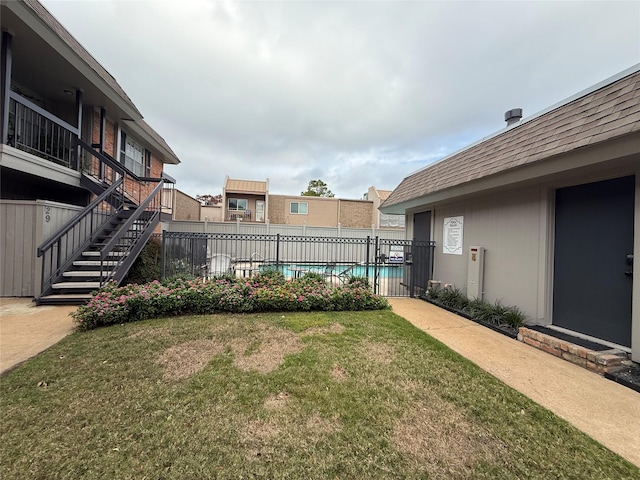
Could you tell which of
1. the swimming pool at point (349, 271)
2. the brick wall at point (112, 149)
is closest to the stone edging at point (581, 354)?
the swimming pool at point (349, 271)

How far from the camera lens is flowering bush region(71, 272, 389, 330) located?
180 inches

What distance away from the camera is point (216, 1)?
23.2ft

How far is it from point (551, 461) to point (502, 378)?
137 centimetres

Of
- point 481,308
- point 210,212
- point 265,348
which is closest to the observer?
point 265,348

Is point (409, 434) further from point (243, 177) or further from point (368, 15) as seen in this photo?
point (243, 177)

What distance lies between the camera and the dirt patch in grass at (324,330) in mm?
4395

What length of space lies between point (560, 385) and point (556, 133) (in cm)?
379

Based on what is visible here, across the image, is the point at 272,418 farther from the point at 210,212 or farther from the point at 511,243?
the point at 210,212

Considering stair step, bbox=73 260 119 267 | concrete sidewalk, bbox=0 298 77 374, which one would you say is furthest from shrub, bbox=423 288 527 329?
Result: stair step, bbox=73 260 119 267

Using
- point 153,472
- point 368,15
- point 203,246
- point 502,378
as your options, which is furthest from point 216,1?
point 502,378

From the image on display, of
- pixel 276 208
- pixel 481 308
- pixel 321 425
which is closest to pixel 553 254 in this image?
pixel 481 308

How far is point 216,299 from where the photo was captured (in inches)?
211

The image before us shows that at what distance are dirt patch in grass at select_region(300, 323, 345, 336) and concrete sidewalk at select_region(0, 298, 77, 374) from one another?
3.60m

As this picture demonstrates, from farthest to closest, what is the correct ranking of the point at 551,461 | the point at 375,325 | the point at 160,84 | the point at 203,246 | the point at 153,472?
the point at 160,84
the point at 203,246
the point at 375,325
the point at 551,461
the point at 153,472
